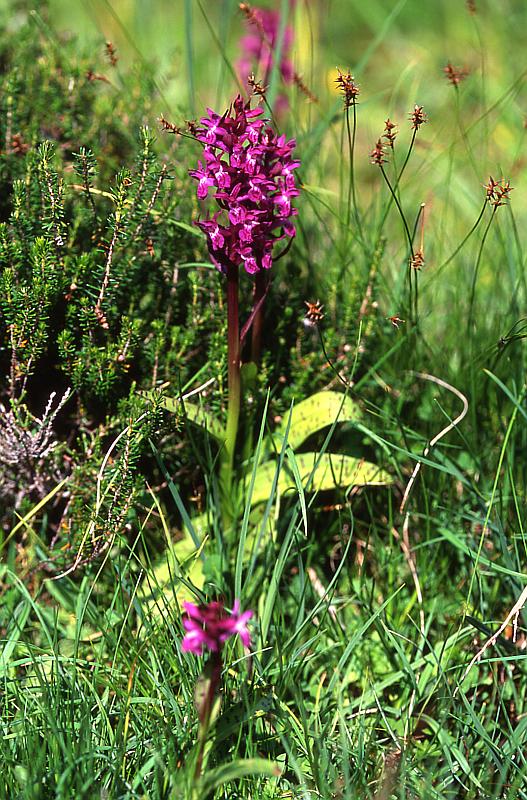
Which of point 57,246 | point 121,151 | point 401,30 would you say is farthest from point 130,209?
point 401,30

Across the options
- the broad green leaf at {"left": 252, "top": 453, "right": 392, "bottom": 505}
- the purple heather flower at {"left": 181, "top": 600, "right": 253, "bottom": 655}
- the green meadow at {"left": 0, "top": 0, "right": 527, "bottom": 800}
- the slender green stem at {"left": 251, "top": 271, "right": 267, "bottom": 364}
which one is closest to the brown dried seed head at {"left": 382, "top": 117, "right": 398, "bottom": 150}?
the green meadow at {"left": 0, "top": 0, "right": 527, "bottom": 800}

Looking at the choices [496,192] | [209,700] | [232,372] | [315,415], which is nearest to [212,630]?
[209,700]

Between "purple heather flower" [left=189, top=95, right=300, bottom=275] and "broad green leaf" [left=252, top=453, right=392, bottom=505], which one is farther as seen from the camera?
"broad green leaf" [left=252, top=453, right=392, bottom=505]

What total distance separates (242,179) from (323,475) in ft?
2.34

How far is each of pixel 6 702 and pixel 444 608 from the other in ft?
3.31

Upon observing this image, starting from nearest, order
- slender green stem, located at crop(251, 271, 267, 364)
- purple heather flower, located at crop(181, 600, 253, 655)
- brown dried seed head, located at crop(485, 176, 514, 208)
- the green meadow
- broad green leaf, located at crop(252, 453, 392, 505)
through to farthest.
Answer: purple heather flower, located at crop(181, 600, 253, 655), the green meadow, brown dried seed head, located at crop(485, 176, 514, 208), slender green stem, located at crop(251, 271, 267, 364), broad green leaf, located at crop(252, 453, 392, 505)

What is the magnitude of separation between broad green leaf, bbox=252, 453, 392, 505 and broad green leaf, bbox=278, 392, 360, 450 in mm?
57

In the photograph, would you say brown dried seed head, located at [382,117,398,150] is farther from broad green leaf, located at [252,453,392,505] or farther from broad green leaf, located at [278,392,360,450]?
broad green leaf, located at [252,453,392,505]

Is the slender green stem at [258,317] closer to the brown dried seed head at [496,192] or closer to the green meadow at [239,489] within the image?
the green meadow at [239,489]

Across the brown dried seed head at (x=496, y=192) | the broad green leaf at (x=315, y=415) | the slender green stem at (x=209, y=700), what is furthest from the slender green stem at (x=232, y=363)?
the slender green stem at (x=209, y=700)

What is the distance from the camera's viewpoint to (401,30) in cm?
488

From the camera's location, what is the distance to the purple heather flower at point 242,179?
1.60m

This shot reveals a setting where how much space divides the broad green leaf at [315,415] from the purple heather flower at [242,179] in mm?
439

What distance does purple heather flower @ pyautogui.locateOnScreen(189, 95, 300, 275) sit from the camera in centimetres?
160
